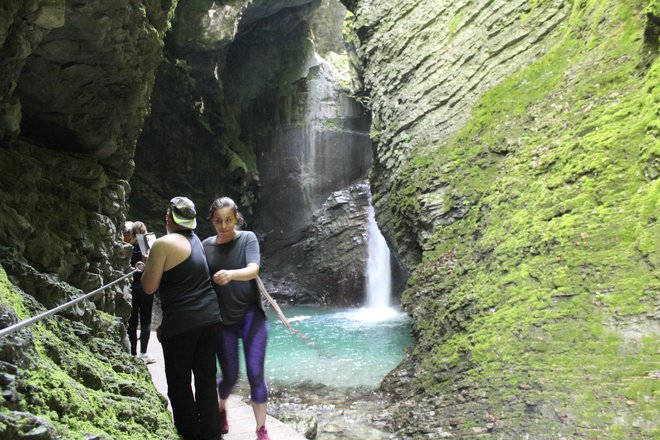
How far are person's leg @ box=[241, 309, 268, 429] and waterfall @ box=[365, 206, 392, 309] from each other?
56.6 ft

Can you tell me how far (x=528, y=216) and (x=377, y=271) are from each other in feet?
46.5

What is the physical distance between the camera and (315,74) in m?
24.5

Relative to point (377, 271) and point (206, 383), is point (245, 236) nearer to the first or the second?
point (206, 383)

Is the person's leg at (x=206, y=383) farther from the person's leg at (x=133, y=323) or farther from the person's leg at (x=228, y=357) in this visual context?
the person's leg at (x=133, y=323)

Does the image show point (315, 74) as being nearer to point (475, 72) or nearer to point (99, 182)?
point (475, 72)

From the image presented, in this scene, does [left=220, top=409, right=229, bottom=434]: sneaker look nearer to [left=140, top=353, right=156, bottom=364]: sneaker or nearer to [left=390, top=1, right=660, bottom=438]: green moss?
[left=140, top=353, right=156, bottom=364]: sneaker

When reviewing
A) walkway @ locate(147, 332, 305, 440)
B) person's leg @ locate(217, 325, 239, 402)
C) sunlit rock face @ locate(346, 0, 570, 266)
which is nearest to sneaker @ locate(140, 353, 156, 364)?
walkway @ locate(147, 332, 305, 440)

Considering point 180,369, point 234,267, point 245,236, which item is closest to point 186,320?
point 180,369

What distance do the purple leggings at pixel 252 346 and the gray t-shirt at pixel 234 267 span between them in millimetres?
67

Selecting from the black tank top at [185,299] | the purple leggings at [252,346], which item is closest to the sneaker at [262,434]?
the purple leggings at [252,346]

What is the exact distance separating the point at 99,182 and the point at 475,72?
8377 mm

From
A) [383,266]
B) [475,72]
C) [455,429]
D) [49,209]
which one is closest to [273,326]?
[383,266]

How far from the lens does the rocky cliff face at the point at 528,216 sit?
5516 millimetres

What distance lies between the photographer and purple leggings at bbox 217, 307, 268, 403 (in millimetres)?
3904
